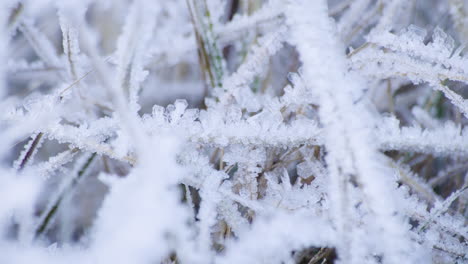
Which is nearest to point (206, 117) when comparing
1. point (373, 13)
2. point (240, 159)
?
point (240, 159)

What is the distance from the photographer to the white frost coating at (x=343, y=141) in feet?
1.45

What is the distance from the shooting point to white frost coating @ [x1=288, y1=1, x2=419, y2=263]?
17.4 inches

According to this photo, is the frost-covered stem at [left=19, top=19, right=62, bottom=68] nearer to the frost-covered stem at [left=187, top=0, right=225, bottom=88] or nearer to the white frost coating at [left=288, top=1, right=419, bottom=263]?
the frost-covered stem at [left=187, top=0, right=225, bottom=88]

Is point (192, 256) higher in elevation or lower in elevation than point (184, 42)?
lower

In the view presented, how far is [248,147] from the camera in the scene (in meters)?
0.59

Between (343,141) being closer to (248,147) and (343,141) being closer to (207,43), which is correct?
(248,147)

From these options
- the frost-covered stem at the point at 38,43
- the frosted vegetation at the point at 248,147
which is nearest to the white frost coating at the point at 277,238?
the frosted vegetation at the point at 248,147

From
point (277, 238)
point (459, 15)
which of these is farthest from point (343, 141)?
point (459, 15)

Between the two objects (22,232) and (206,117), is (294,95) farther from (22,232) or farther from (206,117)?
(22,232)

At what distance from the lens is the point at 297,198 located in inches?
22.2

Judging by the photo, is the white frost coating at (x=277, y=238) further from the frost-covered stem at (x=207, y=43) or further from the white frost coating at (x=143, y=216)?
the frost-covered stem at (x=207, y=43)

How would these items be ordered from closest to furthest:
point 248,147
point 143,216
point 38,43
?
1. point 143,216
2. point 248,147
3. point 38,43

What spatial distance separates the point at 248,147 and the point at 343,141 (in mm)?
165

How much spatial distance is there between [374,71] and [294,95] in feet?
0.45
